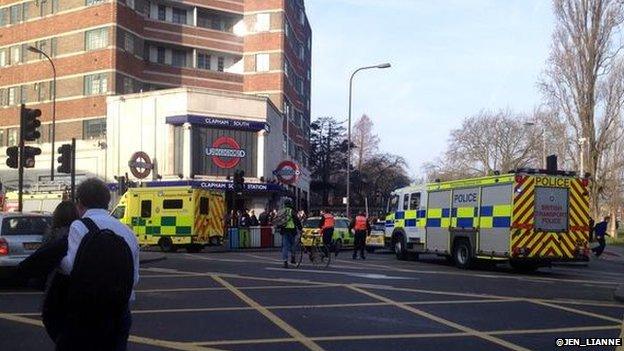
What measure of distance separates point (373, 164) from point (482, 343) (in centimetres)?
7924

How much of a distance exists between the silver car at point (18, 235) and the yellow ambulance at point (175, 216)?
13.1m

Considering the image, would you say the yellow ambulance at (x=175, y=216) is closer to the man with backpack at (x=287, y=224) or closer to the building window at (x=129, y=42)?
the man with backpack at (x=287, y=224)

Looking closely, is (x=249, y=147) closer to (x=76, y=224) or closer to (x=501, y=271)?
(x=501, y=271)

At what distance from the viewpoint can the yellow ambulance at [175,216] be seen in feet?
86.7

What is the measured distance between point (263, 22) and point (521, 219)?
119 ft

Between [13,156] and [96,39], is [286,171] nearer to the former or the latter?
[13,156]

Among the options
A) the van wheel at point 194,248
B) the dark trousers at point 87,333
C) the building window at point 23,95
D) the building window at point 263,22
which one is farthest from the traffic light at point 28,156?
the building window at point 23,95

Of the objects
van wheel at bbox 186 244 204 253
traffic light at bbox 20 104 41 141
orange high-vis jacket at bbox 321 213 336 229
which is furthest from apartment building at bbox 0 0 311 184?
traffic light at bbox 20 104 41 141

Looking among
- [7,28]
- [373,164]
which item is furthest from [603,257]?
[373,164]

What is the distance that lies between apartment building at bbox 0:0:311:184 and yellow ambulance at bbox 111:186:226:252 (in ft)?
58.2

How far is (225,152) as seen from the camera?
38.9 m

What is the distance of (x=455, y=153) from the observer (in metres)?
73.1

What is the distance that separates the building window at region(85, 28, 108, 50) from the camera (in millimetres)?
44656

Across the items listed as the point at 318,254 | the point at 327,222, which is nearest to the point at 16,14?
the point at 327,222
